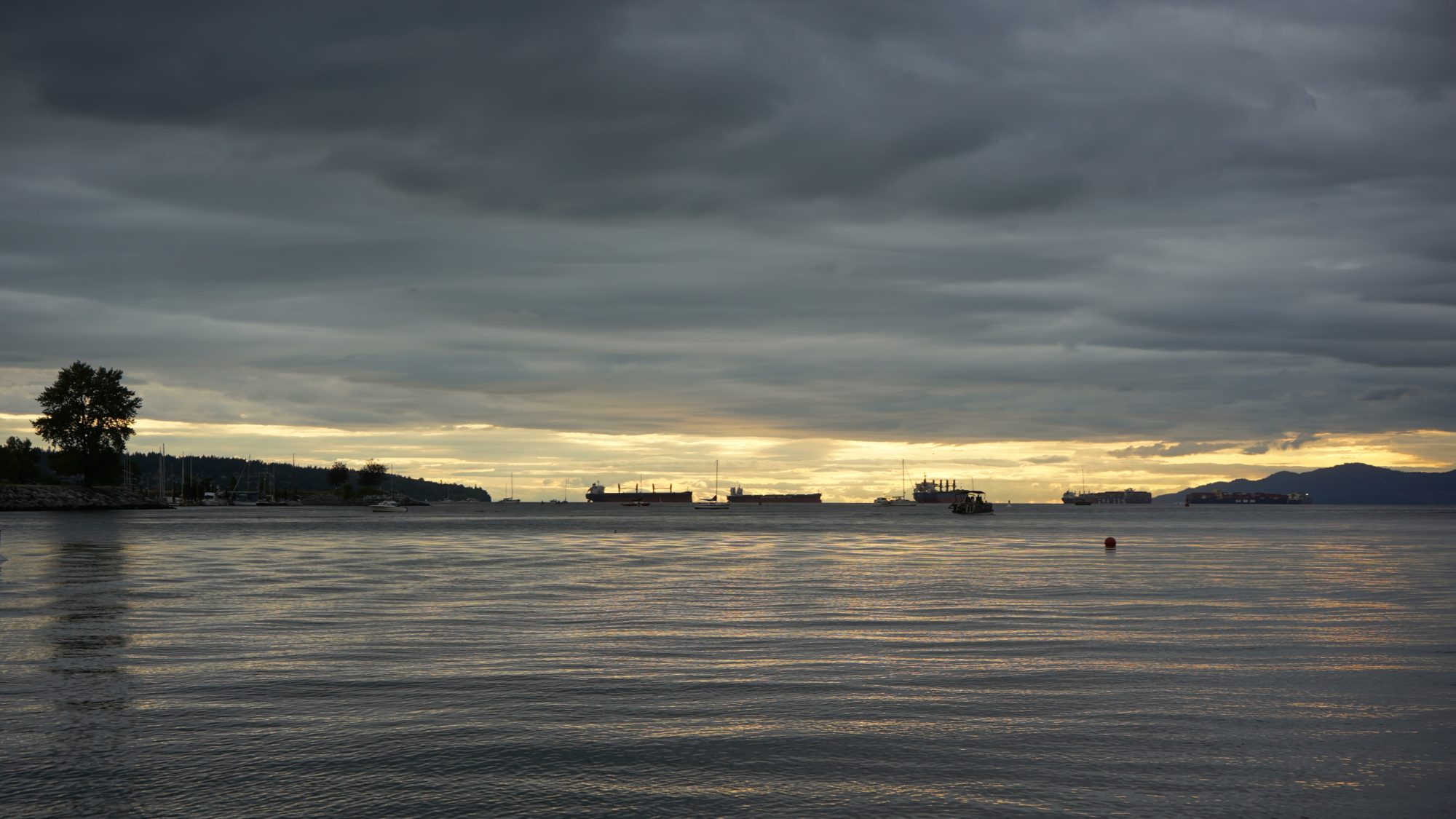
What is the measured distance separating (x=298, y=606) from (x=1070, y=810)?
3310 centimetres

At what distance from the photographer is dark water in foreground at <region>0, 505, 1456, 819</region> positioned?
15.4 meters

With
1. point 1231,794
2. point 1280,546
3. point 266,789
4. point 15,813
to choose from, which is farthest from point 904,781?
point 1280,546

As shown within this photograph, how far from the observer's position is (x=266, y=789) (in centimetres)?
1531

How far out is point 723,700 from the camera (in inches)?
865

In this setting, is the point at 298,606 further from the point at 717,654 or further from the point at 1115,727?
the point at 1115,727

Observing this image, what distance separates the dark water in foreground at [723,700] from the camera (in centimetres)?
1538

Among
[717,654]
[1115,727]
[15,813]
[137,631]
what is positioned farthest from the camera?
[137,631]

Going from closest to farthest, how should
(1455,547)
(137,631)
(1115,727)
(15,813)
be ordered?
(15,813)
(1115,727)
(137,631)
(1455,547)

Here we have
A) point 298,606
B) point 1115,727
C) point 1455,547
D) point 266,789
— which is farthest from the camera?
point 1455,547

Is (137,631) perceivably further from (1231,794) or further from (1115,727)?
(1231,794)

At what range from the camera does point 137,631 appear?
107 ft

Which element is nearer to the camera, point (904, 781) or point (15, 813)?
point (15, 813)

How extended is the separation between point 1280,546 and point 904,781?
319 ft

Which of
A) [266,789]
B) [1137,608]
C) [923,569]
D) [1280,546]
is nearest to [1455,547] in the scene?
[1280,546]
